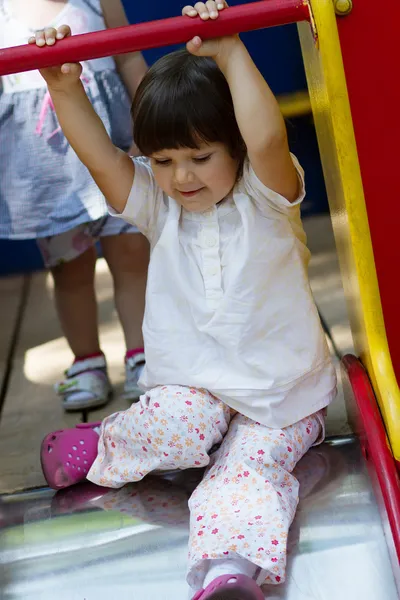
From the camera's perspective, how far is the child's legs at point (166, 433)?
1206mm

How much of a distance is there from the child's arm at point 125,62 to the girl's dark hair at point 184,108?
0.50 m

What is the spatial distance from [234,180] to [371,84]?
204 mm

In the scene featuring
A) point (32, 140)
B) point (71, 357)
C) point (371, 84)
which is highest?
point (371, 84)

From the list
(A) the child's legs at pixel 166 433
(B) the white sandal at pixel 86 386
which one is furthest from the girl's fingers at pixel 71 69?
(B) the white sandal at pixel 86 386

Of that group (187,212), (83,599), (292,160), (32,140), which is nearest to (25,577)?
(83,599)

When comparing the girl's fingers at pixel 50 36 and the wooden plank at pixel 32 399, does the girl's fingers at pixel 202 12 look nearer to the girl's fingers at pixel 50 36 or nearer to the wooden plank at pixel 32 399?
the girl's fingers at pixel 50 36

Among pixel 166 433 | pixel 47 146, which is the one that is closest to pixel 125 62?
pixel 47 146

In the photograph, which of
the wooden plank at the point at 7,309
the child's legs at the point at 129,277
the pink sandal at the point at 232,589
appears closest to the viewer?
the pink sandal at the point at 232,589

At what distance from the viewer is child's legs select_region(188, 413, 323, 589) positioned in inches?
41.7

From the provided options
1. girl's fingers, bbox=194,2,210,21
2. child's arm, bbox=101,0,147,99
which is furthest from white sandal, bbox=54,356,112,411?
girl's fingers, bbox=194,2,210,21

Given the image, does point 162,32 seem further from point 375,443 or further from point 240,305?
point 375,443

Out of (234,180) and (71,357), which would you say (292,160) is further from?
(71,357)

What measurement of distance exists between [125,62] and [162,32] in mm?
680

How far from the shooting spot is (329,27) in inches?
42.2
